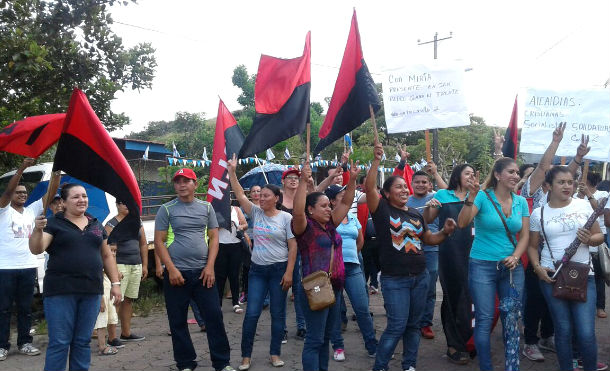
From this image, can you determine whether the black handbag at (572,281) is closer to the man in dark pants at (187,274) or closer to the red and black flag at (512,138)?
the red and black flag at (512,138)

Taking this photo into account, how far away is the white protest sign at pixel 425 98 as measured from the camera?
569 cm

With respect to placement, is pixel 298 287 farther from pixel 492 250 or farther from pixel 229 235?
pixel 492 250

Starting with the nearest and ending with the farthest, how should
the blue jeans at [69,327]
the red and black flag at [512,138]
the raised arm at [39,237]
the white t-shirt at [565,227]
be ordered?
the raised arm at [39,237] → the blue jeans at [69,327] → the white t-shirt at [565,227] → the red and black flag at [512,138]

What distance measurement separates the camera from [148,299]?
26.8 ft

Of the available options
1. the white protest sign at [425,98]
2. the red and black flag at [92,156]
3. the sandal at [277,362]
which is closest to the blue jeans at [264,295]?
the sandal at [277,362]

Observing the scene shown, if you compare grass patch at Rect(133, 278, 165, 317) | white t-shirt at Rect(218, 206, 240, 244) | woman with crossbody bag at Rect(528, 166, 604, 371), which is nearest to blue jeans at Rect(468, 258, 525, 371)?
woman with crossbody bag at Rect(528, 166, 604, 371)

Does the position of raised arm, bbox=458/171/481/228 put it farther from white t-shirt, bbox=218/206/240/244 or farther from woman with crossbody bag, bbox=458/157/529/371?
white t-shirt, bbox=218/206/240/244

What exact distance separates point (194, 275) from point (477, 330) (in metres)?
2.46

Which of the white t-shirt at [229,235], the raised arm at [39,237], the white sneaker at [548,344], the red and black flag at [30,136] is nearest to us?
the raised arm at [39,237]

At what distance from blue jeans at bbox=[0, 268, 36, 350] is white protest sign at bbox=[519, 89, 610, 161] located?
18.7ft

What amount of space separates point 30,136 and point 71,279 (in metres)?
1.85

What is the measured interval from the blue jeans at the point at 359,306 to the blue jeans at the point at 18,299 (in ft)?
11.0

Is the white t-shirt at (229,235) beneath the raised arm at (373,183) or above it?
beneath

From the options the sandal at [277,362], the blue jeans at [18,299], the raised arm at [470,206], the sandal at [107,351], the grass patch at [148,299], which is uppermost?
the raised arm at [470,206]
